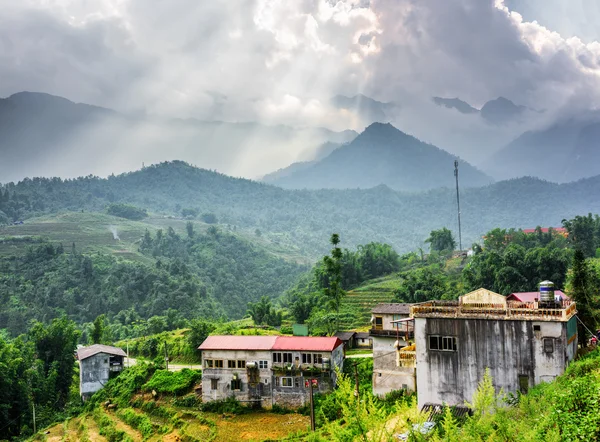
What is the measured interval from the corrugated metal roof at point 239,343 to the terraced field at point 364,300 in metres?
15.0

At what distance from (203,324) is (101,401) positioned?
9924mm

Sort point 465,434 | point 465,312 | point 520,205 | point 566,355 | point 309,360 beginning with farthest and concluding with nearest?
point 520,205 < point 309,360 < point 465,312 < point 566,355 < point 465,434

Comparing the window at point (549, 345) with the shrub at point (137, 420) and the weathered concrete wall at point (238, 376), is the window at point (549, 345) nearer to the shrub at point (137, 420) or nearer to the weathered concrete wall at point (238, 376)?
the weathered concrete wall at point (238, 376)

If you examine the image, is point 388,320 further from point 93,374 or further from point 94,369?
point 93,374

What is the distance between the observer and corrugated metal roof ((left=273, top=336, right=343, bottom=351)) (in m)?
31.2

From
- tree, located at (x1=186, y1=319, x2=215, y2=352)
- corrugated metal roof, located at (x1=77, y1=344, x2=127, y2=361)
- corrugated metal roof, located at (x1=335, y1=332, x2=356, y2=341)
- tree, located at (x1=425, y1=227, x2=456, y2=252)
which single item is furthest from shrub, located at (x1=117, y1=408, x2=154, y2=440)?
tree, located at (x1=425, y1=227, x2=456, y2=252)

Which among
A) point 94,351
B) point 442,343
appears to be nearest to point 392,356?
point 442,343

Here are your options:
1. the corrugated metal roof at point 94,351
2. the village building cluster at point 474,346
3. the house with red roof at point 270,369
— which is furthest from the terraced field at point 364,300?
the corrugated metal roof at point 94,351

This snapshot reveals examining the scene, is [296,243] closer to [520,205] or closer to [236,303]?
[236,303]

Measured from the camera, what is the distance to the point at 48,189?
581ft

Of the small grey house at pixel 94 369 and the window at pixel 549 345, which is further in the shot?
the small grey house at pixel 94 369

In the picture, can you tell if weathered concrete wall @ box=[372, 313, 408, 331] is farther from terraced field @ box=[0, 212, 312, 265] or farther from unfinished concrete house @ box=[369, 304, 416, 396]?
terraced field @ box=[0, 212, 312, 265]

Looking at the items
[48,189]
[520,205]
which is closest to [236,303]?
[48,189]

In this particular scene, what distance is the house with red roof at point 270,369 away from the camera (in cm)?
3095
